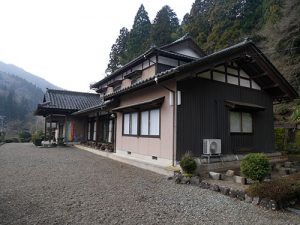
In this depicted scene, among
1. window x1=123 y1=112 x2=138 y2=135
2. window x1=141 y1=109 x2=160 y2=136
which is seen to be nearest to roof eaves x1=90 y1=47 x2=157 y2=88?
window x1=123 y1=112 x2=138 y2=135

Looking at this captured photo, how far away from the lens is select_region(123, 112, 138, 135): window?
1075 cm

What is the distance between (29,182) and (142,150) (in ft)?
15.2

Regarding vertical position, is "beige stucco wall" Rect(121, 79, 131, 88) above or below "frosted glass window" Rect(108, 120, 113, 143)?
above

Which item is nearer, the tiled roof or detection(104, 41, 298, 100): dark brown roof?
detection(104, 41, 298, 100): dark brown roof

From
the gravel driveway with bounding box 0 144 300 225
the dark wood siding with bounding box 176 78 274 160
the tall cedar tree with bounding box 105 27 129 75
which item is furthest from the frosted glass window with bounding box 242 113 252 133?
the tall cedar tree with bounding box 105 27 129 75

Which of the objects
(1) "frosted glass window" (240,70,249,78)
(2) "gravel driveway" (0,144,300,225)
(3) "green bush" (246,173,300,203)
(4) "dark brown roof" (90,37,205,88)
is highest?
(4) "dark brown roof" (90,37,205,88)

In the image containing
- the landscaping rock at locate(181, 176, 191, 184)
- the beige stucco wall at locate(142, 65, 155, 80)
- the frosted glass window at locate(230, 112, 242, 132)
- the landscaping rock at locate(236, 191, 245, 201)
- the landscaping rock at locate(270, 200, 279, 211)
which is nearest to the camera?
the landscaping rock at locate(270, 200, 279, 211)

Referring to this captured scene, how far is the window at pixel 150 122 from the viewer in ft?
30.3

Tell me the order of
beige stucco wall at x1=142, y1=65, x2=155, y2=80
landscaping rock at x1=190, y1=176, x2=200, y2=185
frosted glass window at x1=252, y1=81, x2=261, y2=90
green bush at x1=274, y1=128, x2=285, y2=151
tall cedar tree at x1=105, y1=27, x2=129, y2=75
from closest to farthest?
1. landscaping rock at x1=190, y1=176, x2=200, y2=185
2. frosted glass window at x1=252, y1=81, x2=261, y2=90
3. beige stucco wall at x1=142, y1=65, x2=155, y2=80
4. green bush at x1=274, y1=128, x2=285, y2=151
5. tall cedar tree at x1=105, y1=27, x2=129, y2=75

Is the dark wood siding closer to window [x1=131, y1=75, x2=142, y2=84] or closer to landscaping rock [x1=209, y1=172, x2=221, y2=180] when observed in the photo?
landscaping rock [x1=209, y1=172, x2=221, y2=180]

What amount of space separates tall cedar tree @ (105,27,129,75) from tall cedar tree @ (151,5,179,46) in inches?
198

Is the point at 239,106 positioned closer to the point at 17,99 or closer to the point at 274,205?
the point at 274,205

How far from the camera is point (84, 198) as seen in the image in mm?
5223

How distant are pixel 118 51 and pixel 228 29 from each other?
14378 millimetres
